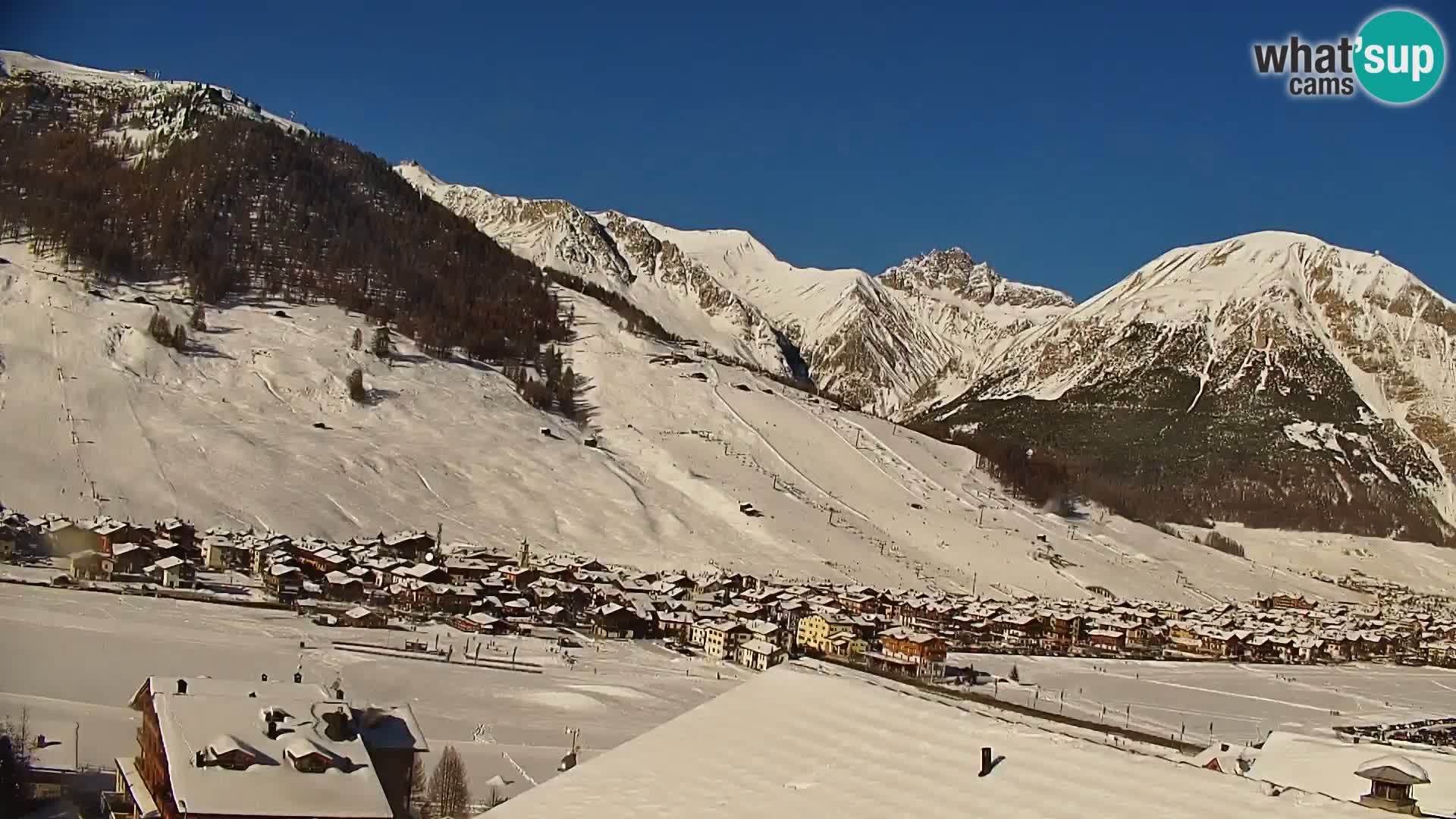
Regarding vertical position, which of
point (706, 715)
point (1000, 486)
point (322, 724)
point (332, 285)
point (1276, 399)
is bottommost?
point (322, 724)

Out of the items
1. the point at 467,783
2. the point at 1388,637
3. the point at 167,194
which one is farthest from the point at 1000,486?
the point at 467,783

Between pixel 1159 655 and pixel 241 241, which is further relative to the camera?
pixel 241 241

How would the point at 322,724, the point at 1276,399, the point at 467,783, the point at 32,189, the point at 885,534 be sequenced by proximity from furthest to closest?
1. the point at 1276,399
2. the point at 32,189
3. the point at 885,534
4. the point at 467,783
5. the point at 322,724

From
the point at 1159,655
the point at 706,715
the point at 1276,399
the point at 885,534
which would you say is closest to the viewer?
the point at 706,715

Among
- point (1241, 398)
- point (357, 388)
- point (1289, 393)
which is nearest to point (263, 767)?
point (357, 388)

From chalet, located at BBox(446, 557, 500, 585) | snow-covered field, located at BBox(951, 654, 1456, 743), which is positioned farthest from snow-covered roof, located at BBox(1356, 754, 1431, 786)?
chalet, located at BBox(446, 557, 500, 585)

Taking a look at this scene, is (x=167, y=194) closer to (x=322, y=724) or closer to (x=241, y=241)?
(x=241, y=241)

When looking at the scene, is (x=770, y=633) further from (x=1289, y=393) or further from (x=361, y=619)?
(x=1289, y=393)
